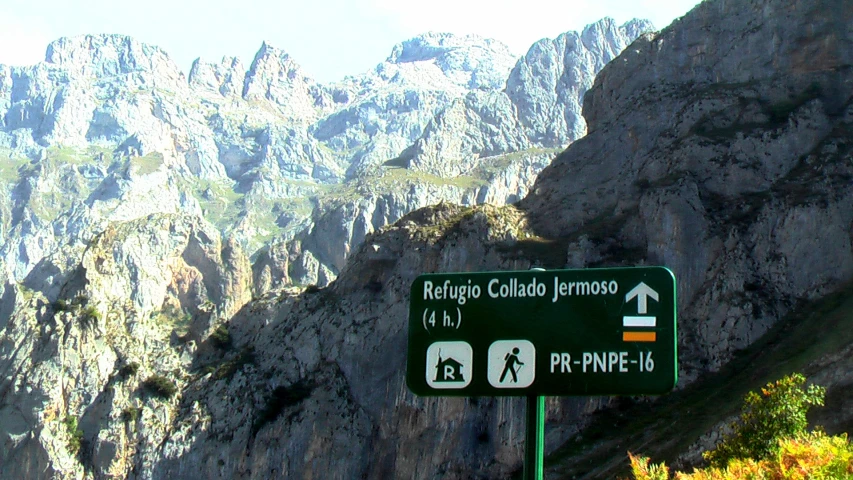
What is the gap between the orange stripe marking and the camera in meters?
12.3

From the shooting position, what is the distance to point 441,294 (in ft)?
43.0

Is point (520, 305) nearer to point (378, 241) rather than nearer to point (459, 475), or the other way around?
point (459, 475)

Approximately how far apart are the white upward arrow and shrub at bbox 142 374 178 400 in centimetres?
11167

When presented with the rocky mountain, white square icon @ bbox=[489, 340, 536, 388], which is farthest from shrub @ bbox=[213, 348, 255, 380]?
white square icon @ bbox=[489, 340, 536, 388]

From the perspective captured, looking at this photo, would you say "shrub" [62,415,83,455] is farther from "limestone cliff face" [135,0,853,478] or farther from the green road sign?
the green road sign

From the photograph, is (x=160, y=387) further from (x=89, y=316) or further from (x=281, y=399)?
(x=89, y=316)

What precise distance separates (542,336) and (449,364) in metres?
1.12

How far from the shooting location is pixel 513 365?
496 inches

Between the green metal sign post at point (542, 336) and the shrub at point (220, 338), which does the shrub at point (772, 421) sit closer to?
the green metal sign post at point (542, 336)

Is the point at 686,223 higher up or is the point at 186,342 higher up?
the point at 686,223

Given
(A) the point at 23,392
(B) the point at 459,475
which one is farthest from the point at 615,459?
(A) the point at 23,392

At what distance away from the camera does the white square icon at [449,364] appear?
503 inches

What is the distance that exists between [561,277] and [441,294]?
143 cm

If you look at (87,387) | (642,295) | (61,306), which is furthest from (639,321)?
(61,306)
